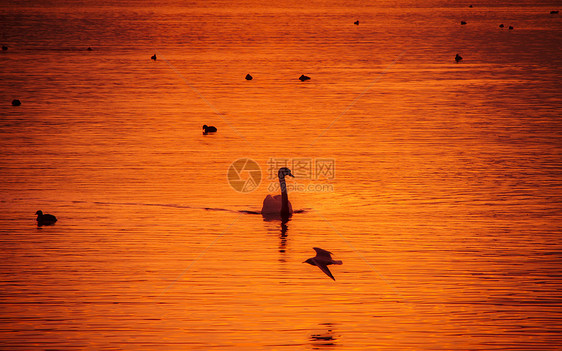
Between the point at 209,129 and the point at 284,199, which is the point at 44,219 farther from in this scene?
the point at 209,129

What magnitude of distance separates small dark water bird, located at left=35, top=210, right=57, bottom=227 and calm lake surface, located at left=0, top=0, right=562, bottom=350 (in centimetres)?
39

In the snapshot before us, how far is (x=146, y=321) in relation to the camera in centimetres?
1520

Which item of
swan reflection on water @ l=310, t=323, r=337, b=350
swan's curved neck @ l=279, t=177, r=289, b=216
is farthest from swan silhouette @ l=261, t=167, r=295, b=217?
swan reflection on water @ l=310, t=323, r=337, b=350

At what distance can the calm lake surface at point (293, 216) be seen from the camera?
49.6 feet

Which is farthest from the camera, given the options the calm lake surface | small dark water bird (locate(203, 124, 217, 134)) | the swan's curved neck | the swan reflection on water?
small dark water bird (locate(203, 124, 217, 134))

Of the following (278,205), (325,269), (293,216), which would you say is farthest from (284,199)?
(325,269)

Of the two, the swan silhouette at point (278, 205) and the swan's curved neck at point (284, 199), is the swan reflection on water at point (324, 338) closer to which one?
the swan's curved neck at point (284, 199)

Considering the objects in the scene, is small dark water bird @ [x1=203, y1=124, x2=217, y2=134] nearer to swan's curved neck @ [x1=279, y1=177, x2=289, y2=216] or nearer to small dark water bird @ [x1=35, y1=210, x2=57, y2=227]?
swan's curved neck @ [x1=279, y1=177, x2=289, y2=216]

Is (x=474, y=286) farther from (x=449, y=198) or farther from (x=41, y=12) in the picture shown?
(x=41, y=12)

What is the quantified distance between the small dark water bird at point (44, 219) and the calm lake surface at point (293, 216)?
39 cm

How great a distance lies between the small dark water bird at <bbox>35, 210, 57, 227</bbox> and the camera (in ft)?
68.2

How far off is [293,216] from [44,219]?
20.6 feet

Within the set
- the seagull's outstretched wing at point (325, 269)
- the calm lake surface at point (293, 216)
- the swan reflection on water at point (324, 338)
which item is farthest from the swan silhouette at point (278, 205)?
the swan reflection on water at point (324, 338)

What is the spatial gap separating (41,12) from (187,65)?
84.6 meters
